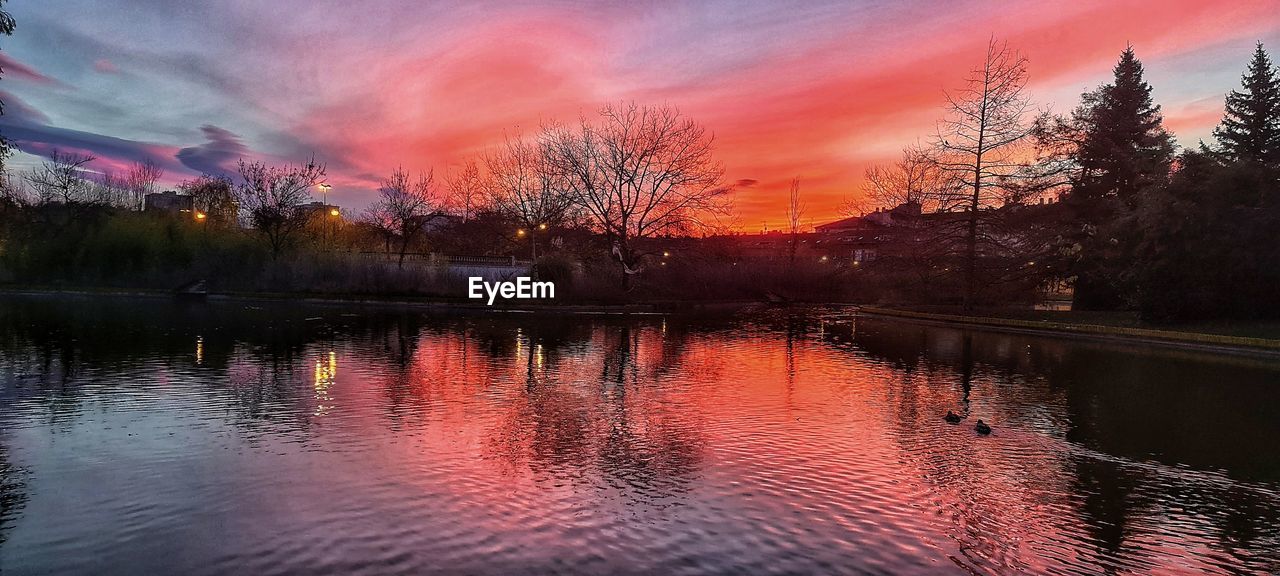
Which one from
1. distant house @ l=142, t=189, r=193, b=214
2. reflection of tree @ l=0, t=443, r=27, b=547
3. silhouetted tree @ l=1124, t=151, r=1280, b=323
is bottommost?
reflection of tree @ l=0, t=443, r=27, b=547

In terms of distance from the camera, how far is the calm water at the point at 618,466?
5664 millimetres

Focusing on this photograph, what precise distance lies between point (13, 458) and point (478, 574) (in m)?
6.55

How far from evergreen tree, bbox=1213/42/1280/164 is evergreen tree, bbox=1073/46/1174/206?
310 cm

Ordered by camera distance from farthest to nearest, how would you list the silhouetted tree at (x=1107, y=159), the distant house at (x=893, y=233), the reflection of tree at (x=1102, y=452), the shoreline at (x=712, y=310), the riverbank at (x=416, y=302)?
the distant house at (x=893, y=233) < the riverbank at (x=416, y=302) < the silhouetted tree at (x=1107, y=159) < the shoreline at (x=712, y=310) < the reflection of tree at (x=1102, y=452)

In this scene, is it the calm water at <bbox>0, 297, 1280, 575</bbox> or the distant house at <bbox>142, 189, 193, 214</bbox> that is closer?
the calm water at <bbox>0, 297, 1280, 575</bbox>

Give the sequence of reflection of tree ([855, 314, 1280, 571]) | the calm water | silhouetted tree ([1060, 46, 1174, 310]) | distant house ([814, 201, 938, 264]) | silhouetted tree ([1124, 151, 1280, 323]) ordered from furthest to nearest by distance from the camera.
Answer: distant house ([814, 201, 938, 264]) → silhouetted tree ([1060, 46, 1174, 310]) → silhouetted tree ([1124, 151, 1280, 323]) → reflection of tree ([855, 314, 1280, 571]) → the calm water

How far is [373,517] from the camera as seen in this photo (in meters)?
6.21

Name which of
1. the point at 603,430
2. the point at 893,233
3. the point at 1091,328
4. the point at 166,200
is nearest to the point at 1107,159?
the point at 893,233

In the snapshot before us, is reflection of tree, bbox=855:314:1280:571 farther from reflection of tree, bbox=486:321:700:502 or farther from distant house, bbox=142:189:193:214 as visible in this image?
distant house, bbox=142:189:193:214

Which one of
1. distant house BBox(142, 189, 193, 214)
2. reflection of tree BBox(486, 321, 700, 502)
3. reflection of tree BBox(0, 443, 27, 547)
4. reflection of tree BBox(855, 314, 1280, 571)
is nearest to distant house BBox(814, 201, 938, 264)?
reflection of tree BBox(855, 314, 1280, 571)

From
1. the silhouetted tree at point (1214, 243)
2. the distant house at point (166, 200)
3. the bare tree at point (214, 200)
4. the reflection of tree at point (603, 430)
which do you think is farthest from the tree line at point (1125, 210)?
the distant house at point (166, 200)

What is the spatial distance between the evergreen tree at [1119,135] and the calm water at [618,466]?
21.6 m

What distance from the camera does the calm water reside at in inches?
223

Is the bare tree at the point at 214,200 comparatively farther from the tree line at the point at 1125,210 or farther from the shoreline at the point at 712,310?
the tree line at the point at 1125,210
